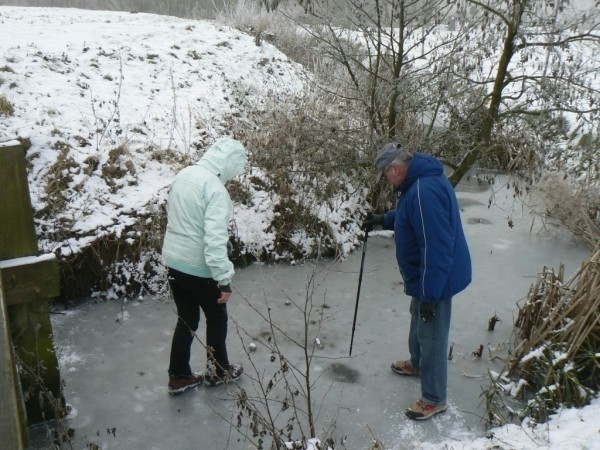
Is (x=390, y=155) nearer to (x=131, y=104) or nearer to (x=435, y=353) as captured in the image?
(x=435, y=353)

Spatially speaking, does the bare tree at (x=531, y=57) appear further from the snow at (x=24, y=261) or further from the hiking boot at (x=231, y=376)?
the snow at (x=24, y=261)

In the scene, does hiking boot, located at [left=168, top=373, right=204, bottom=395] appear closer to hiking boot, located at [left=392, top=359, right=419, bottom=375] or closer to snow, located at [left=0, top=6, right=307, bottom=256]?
hiking boot, located at [left=392, top=359, right=419, bottom=375]

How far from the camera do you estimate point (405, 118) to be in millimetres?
8922

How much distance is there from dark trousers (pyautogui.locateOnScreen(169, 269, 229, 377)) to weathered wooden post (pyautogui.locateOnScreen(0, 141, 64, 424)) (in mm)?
806

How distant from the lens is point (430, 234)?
12.5 feet

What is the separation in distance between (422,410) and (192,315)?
1.76m

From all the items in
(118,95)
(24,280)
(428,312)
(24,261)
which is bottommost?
(428,312)

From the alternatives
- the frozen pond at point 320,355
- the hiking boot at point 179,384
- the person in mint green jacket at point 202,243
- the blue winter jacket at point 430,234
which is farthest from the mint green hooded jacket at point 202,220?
the blue winter jacket at point 430,234

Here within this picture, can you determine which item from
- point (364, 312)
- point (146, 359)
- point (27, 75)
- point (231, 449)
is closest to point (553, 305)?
point (364, 312)

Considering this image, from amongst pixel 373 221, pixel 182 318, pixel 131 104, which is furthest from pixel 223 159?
pixel 131 104

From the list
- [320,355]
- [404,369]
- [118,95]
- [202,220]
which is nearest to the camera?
[202,220]

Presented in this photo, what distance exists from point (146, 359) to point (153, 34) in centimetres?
825

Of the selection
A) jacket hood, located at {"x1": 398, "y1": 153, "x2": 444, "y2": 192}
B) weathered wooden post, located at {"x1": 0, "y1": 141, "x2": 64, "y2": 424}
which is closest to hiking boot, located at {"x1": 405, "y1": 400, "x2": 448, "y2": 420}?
jacket hood, located at {"x1": 398, "y1": 153, "x2": 444, "y2": 192}

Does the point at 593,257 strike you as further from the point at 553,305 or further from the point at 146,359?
the point at 146,359
